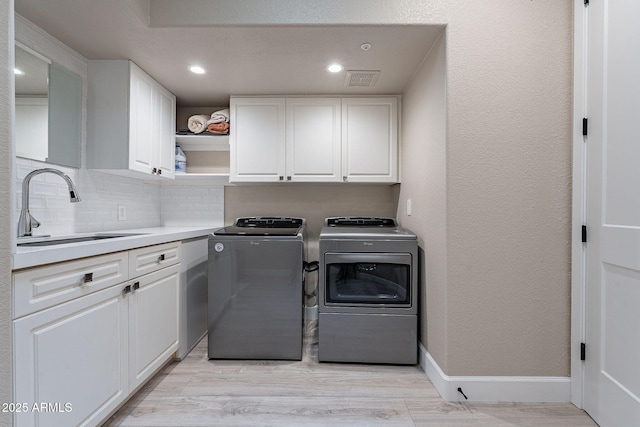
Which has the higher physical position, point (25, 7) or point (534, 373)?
point (25, 7)

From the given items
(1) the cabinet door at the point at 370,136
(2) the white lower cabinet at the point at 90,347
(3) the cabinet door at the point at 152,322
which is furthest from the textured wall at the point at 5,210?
(1) the cabinet door at the point at 370,136

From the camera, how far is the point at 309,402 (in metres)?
1.63

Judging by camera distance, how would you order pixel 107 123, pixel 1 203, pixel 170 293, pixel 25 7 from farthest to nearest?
pixel 107 123
pixel 170 293
pixel 25 7
pixel 1 203

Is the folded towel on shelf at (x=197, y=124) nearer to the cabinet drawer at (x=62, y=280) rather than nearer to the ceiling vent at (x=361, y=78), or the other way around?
the ceiling vent at (x=361, y=78)

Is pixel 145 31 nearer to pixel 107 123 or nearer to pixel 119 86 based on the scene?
pixel 119 86

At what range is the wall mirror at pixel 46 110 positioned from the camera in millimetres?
1582

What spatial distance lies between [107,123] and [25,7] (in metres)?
0.68

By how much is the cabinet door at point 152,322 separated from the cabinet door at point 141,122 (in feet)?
2.80

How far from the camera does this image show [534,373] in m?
1.63

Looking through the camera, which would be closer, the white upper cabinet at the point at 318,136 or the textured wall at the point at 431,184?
the textured wall at the point at 431,184

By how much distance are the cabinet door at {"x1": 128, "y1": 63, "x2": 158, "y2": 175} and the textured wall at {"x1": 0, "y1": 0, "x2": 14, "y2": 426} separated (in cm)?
113

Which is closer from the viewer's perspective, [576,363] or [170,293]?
[576,363]

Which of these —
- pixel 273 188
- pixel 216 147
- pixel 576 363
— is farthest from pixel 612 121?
pixel 216 147

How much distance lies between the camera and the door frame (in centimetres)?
153
